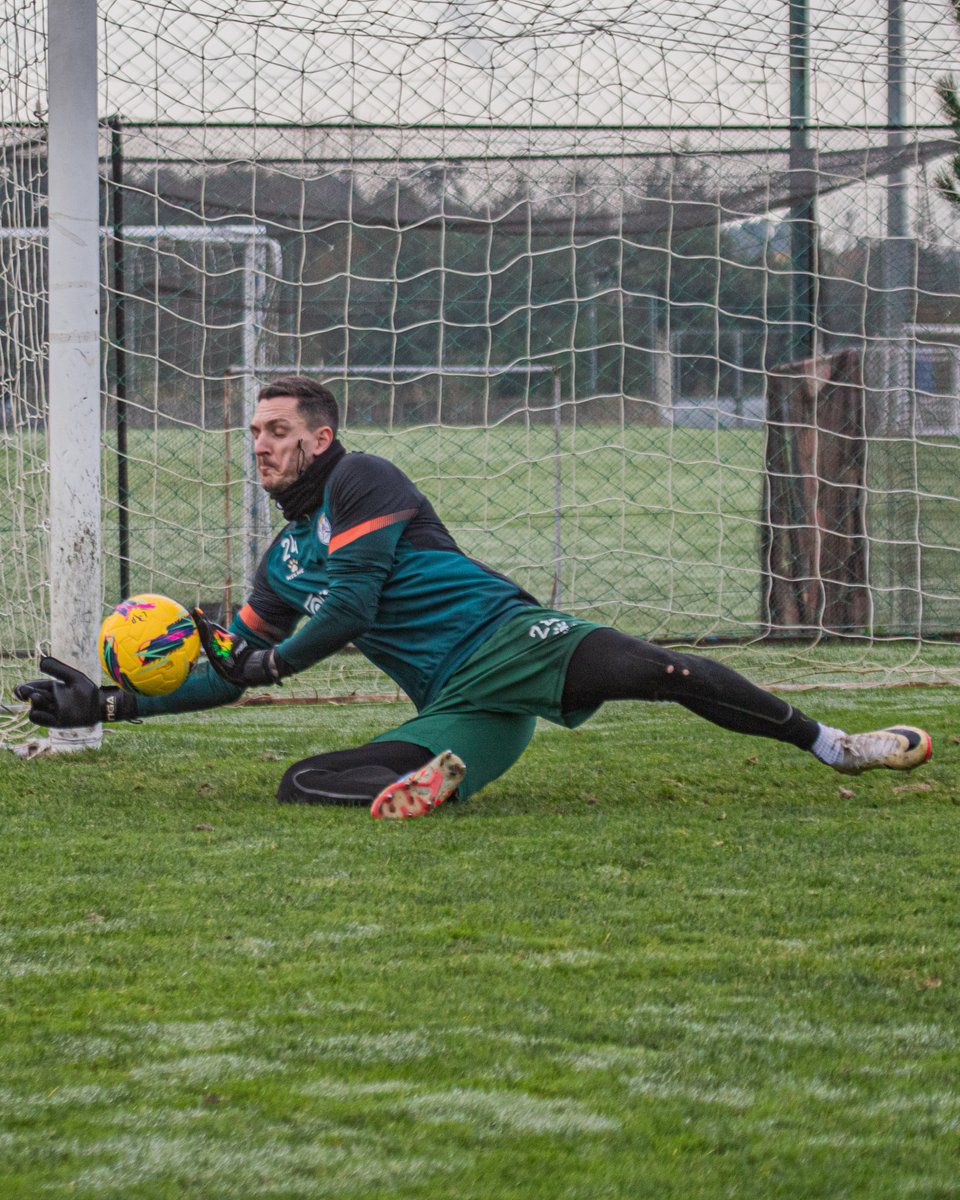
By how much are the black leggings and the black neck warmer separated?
0.71 m

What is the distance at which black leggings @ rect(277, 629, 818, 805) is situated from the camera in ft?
14.4

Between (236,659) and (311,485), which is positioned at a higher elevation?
(311,485)

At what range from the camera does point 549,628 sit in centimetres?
447

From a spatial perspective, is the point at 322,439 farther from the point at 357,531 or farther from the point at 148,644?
the point at 148,644

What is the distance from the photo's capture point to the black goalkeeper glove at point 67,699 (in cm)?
461

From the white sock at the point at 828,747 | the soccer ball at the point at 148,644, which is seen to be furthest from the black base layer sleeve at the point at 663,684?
the soccer ball at the point at 148,644

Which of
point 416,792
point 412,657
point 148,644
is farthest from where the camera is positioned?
point 412,657

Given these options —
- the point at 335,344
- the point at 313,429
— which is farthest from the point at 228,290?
the point at 313,429

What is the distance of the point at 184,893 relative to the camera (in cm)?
342

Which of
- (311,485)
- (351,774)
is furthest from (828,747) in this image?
(311,485)

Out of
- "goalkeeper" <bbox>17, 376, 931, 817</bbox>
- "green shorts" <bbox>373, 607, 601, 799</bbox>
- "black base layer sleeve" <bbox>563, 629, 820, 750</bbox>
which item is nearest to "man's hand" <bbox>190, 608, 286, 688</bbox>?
"goalkeeper" <bbox>17, 376, 931, 817</bbox>

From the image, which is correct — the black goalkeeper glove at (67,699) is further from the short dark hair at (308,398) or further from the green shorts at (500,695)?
the short dark hair at (308,398)

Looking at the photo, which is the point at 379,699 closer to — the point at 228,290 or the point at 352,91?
the point at 228,290

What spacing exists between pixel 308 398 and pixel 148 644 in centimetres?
83
